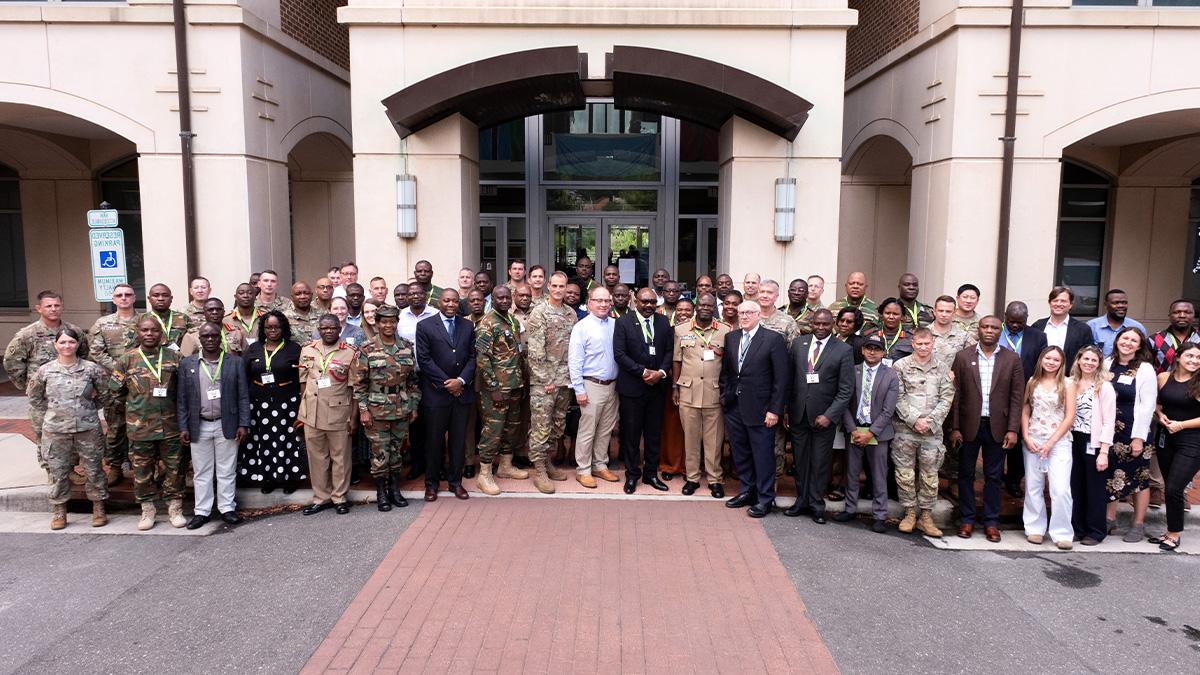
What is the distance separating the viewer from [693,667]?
455 cm

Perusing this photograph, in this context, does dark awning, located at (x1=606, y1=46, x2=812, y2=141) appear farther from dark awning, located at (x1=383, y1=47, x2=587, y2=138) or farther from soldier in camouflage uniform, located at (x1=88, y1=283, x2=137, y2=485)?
soldier in camouflage uniform, located at (x1=88, y1=283, x2=137, y2=485)

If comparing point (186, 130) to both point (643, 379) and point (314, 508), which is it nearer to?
point (314, 508)

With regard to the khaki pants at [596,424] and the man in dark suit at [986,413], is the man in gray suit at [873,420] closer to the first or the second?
the man in dark suit at [986,413]

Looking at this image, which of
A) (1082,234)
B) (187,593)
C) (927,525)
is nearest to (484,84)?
(187,593)

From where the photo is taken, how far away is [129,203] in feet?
47.9

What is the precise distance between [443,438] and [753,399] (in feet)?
9.93

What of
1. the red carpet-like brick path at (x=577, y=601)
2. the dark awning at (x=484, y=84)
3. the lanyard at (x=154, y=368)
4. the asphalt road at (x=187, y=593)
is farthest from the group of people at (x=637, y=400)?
the dark awning at (x=484, y=84)

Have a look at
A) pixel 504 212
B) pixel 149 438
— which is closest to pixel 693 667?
pixel 149 438

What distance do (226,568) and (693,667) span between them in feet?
12.3

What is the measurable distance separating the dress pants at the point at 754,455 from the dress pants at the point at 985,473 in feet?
5.49

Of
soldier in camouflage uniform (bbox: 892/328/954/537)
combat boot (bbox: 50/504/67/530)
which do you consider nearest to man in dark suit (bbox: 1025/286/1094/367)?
soldier in camouflage uniform (bbox: 892/328/954/537)

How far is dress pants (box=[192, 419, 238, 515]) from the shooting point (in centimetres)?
691

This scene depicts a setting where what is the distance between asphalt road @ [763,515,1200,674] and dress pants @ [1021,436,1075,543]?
304mm

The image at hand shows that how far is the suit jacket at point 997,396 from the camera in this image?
21.7 ft
